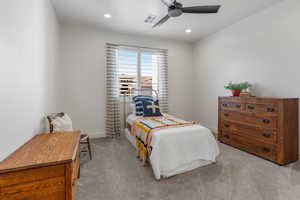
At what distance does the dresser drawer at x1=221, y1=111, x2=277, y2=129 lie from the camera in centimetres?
244

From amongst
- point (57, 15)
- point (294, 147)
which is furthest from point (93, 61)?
point (294, 147)

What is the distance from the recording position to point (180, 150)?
2.13 metres

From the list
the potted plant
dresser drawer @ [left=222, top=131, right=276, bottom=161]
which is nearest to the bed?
dresser drawer @ [left=222, top=131, right=276, bottom=161]

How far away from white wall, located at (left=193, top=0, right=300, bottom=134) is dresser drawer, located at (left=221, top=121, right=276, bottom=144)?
75cm

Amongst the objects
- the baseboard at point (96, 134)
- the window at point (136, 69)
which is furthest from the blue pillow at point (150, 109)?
the baseboard at point (96, 134)

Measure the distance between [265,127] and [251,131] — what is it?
0.85 ft

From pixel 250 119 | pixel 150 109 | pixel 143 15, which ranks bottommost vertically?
pixel 250 119

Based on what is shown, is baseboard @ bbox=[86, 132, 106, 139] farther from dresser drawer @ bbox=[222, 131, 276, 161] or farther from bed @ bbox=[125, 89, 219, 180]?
dresser drawer @ bbox=[222, 131, 276, 161]

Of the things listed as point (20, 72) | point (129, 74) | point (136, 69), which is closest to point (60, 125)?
point (20, 72)

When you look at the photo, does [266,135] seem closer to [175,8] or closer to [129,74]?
[175,8]

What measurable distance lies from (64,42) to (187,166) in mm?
3723

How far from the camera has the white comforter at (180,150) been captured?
2008 millimetres

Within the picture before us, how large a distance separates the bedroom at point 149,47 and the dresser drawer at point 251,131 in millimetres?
353

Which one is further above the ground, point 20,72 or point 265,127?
point 20,72
